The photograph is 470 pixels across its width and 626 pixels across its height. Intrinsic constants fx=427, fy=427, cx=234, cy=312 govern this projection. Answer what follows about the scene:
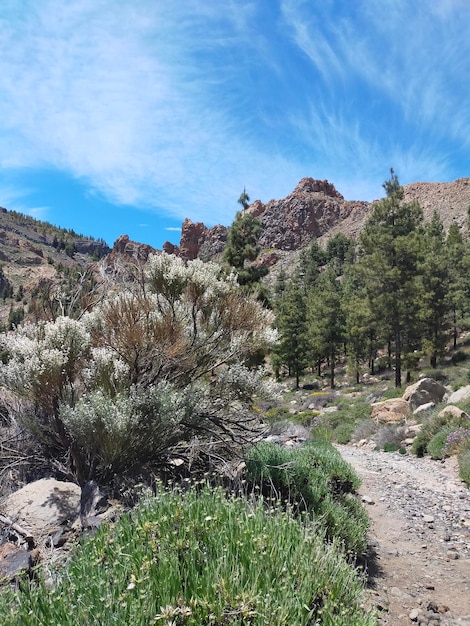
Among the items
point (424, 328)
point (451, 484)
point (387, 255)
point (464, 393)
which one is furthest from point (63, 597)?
point (424, 328)

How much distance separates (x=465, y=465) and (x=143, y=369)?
7438 millimetres

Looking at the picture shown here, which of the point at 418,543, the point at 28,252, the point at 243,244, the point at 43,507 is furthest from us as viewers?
the point at 28,252

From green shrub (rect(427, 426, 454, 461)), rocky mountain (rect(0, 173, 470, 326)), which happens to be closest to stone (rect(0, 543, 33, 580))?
green shrub (rect(427, 426, 454, 461))

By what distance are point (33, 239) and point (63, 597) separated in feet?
495

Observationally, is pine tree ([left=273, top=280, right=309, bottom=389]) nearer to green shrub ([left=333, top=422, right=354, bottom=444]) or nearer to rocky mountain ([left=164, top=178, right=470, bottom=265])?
green shrub ([left=333, top=422, right=354, bottom=444])

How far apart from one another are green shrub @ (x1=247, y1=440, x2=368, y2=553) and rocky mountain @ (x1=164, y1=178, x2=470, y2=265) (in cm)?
10917

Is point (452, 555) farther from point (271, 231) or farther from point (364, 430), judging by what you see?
point (271, 231)

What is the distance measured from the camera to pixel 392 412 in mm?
16719

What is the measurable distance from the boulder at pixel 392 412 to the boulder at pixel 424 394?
34 centimetres

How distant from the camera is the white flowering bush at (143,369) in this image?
200 inches

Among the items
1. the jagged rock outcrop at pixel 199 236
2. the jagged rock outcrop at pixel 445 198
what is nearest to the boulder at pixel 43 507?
the jagged rock outcrop at pixel 445 198

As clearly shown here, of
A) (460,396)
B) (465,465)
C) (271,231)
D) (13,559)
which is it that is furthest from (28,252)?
(13,559)

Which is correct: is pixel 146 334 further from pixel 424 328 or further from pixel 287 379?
pixel 287 379

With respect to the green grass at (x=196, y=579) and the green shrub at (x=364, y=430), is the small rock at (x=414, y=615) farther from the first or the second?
the green shrub at (x=364, y=430)
